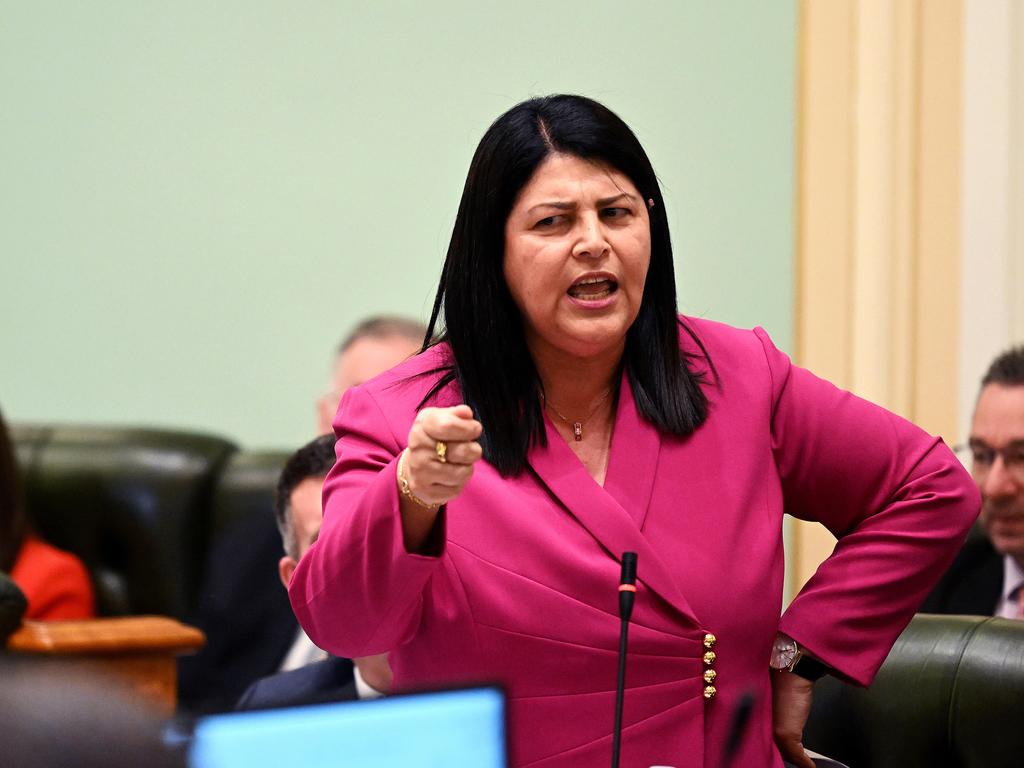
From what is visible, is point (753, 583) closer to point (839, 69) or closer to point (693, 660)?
point (693, 660)

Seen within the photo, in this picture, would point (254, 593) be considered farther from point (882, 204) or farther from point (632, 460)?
point (632, 460)

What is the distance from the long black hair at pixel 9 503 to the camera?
3271 mm

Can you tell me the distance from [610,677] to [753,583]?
0.65 ft

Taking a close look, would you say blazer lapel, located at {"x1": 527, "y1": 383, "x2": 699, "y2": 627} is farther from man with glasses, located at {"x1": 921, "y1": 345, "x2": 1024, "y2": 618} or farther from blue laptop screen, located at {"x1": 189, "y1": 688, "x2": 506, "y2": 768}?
man with glasses, located at {"x1": 921, "y1": 345, "x2": 1024, "y2": 618}

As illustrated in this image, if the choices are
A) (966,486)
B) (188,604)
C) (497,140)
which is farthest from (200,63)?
(966,486)

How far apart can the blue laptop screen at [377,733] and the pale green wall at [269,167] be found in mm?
2453

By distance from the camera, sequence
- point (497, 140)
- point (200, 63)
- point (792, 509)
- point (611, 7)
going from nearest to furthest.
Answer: point (497, 140) → point (792, 509) → point (611, 7) → point (200, 63)

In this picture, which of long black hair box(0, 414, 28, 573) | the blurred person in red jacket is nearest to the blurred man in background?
the blurred person in red jacket

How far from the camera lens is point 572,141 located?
1.64 m

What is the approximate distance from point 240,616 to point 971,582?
159 centimetres

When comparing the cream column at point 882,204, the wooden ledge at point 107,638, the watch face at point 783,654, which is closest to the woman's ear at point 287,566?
the wooden ledge at point 107,638

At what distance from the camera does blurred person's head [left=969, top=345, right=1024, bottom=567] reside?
8.57 feet

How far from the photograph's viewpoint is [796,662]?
1.70 m

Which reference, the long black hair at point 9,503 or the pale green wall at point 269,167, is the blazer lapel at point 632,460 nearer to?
the pale green wall at point 269,167
